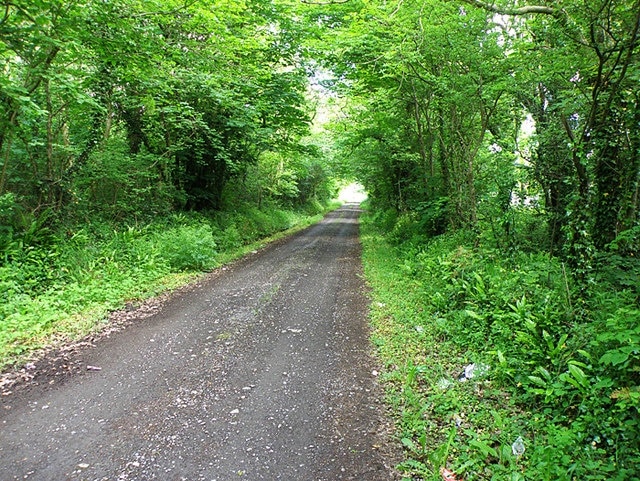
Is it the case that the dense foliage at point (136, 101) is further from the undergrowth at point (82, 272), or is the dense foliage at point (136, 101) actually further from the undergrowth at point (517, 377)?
the undergrowth at point (517, 377)

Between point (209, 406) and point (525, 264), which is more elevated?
point (525, 264)

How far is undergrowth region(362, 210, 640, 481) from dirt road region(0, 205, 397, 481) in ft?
1.54

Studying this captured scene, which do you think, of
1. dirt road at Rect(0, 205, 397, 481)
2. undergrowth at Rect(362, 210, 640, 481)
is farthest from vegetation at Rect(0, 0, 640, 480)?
dirt road at Rect(0, 205, 397, 481)

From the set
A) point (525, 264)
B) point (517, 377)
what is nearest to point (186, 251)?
point (525, 264)

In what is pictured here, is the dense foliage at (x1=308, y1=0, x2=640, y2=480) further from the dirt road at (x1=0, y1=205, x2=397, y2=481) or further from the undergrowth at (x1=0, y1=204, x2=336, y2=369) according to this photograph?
the undergrowth at (x1=0, y1=204, x2=336, y2=369)

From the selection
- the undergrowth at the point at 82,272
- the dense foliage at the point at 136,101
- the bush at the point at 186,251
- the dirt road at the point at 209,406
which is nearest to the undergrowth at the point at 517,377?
the dirt road at the point at 209,406

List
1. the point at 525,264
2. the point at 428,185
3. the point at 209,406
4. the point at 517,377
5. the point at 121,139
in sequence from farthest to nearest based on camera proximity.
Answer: the point at 428,185, the point at 121,139, the point at 525,264, the point at 517,377, the point at 209,406

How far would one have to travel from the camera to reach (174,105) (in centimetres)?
1148

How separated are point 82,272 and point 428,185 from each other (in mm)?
9985

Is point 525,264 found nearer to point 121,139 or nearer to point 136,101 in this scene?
point 136,101

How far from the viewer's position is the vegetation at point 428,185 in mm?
3383

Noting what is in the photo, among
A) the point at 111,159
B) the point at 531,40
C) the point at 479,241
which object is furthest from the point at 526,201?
the point at 111,159

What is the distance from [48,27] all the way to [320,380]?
7153 mm

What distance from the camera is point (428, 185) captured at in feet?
39.4
